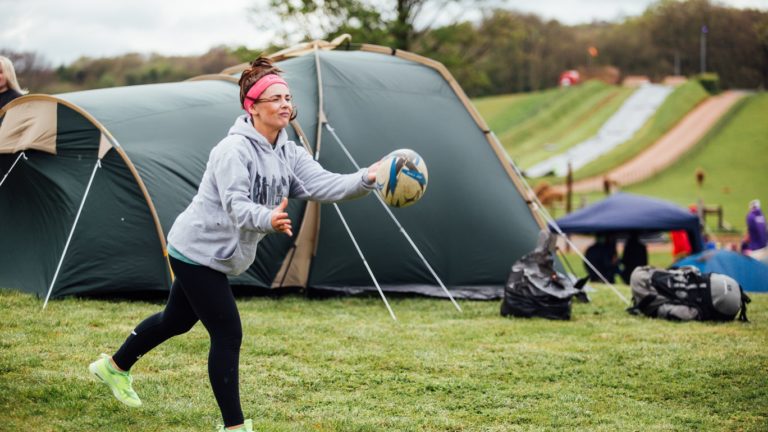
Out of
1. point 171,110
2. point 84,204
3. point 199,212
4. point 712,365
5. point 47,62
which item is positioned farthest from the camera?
point 47,62

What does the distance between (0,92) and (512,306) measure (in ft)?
17.8

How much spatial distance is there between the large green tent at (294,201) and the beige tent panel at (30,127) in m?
0.01

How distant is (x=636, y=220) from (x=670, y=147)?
3117 centimetres

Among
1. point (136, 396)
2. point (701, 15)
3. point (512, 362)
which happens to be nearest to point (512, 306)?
point (512, 362)

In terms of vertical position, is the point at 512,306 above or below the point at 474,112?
below

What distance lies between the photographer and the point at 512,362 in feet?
21.2

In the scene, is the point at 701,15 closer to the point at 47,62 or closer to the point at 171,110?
the point at 47,62

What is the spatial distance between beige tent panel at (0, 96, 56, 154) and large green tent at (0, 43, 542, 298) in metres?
0.01

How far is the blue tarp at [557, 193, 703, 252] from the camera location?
48.2 ft

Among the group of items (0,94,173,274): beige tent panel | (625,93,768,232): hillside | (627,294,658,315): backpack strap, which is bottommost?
(625,93,768,232): hillside

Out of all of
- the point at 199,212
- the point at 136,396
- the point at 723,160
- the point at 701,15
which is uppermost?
the point at 701,15

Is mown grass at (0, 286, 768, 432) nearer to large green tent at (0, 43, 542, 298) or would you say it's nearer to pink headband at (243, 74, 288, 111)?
large green tent at (0, 43, 542, 298)

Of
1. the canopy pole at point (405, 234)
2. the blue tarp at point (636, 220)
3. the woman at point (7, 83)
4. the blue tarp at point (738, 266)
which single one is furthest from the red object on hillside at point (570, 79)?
the woman at point (7, 83)

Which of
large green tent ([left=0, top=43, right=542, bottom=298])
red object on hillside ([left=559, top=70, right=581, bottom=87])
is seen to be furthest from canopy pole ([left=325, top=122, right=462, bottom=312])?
red object on hillside ([left=559, top=70, right=581, bottom=87])
